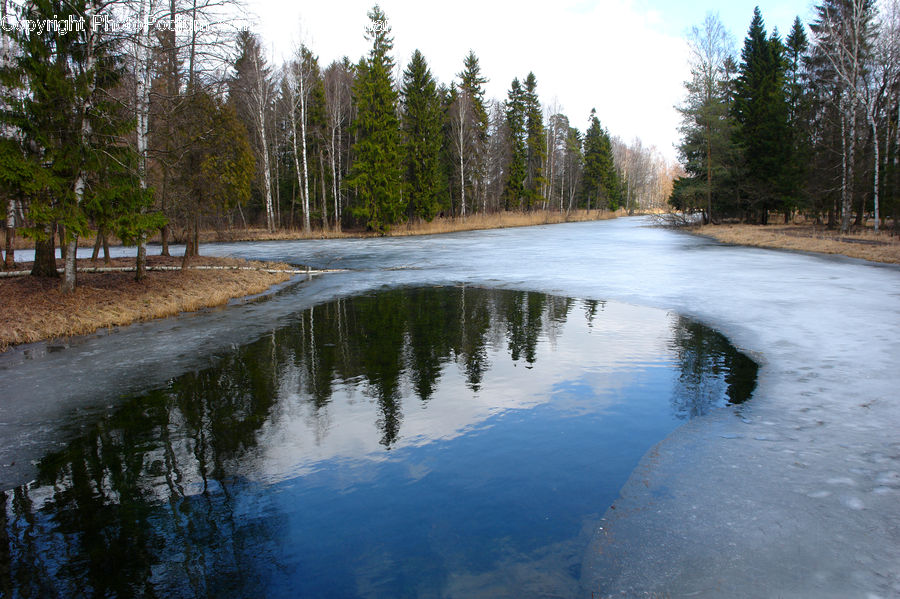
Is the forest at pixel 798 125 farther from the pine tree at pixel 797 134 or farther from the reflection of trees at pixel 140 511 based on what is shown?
the reflection of trees at pixel 140 511

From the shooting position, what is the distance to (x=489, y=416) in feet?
20.6

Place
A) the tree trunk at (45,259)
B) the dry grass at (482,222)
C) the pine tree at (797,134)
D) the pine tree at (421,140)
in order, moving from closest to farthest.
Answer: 1. the tree trunk at (45,259)
2. the pine tree at (797,134)
3. the dry grass at (482,222)
4. the pine tree at (421,140)

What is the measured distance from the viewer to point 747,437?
546 centimetres

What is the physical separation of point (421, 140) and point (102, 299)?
131 feet

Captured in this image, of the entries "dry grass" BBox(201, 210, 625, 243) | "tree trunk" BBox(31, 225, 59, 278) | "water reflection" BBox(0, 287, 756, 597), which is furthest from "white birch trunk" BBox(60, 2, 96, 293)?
"dry grass" BBox(201, 210, 625, 243)

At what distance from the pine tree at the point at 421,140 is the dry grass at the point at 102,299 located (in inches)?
1306

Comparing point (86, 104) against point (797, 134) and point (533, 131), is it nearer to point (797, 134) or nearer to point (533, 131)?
point (797, 134)

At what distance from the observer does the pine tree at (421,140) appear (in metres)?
48.9

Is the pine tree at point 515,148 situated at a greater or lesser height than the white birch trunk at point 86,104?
greater

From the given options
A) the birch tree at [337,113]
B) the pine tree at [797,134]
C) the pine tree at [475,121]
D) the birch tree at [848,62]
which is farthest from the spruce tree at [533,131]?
the birch tree at [848,62]

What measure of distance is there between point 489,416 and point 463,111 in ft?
156

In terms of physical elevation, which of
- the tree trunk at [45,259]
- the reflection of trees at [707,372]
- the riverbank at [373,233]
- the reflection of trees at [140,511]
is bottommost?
the reflection of trees at [140,511]

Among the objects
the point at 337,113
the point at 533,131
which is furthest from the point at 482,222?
the point at 533,131

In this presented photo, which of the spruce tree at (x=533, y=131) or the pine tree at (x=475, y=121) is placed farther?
the spruce tree at (x=533, y=131)
